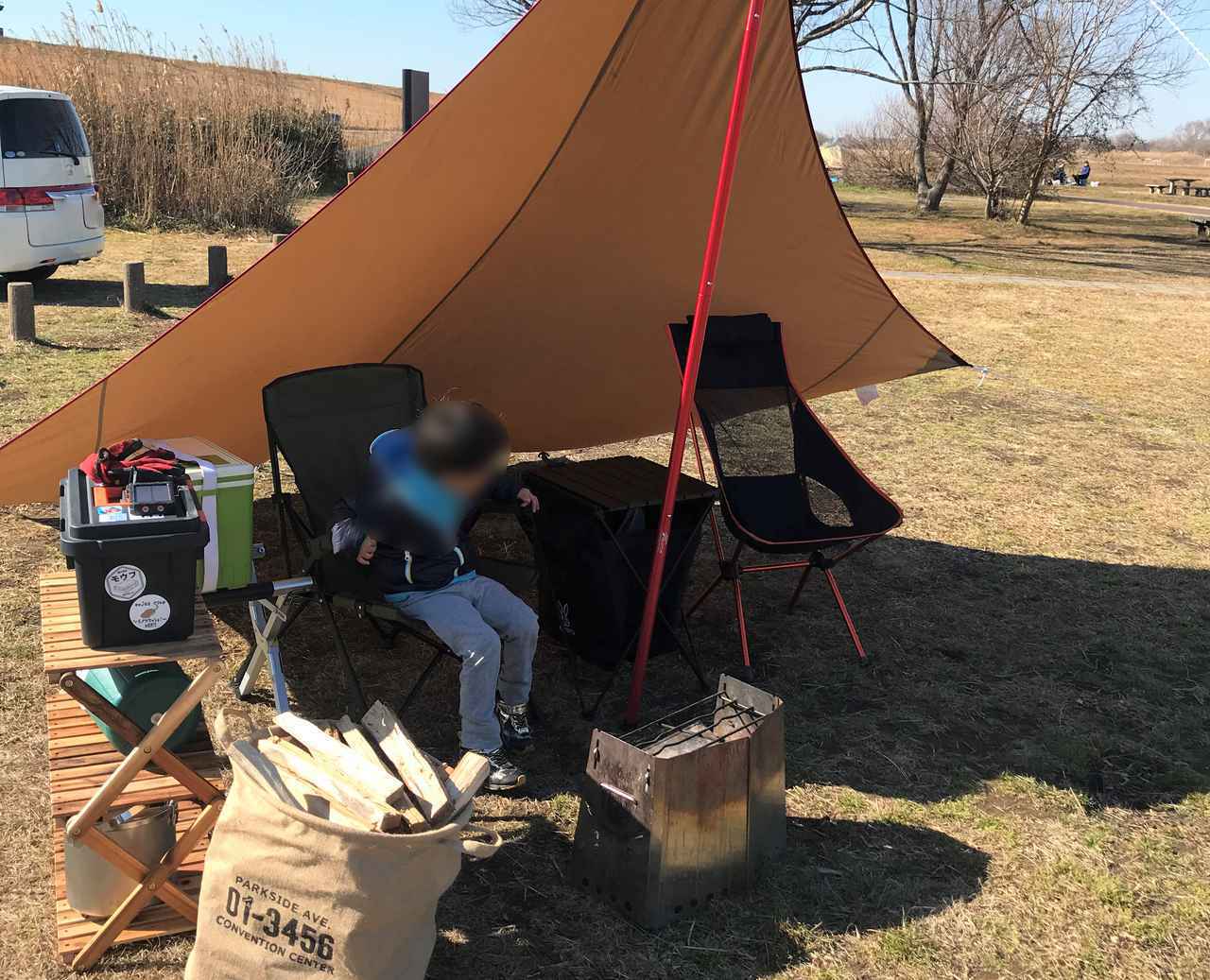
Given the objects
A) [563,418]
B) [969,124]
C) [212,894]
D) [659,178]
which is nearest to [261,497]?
[563,418]

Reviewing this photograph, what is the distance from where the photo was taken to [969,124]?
67.1ft

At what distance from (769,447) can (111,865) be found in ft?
8.88

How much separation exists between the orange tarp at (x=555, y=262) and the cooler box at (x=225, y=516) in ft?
1.41

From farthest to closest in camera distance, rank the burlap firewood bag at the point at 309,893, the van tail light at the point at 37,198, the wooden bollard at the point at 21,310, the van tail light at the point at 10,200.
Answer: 1. the van tail light at the point at 37,198
2. the van tail light at the point at 10,200
3. the wooden bollard at the point at 21,310
4. the burlap firewood bag at the point at 309,893

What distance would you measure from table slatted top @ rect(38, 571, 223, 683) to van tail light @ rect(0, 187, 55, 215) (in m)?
7.58

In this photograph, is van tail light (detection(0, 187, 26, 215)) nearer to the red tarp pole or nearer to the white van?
the white van

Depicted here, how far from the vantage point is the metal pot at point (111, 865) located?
229cm

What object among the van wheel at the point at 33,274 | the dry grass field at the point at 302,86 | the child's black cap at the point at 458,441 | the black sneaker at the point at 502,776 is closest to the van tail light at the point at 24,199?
the van wheel at the point at 33,274

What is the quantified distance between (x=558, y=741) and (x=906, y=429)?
13.9ft

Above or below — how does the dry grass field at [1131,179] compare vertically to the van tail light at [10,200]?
above

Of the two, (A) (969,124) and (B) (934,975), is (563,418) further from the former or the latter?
(A) (969,124)

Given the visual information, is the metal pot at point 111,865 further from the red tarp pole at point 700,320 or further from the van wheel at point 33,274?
the van wheel at point 33,274

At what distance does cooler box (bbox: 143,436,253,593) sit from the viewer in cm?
318

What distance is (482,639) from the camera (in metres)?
2.89
